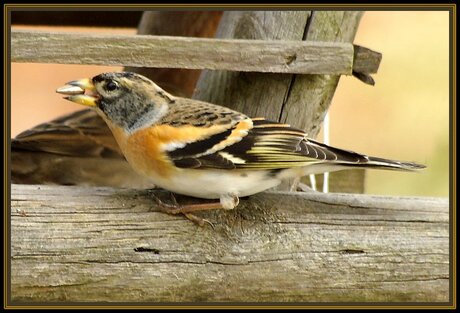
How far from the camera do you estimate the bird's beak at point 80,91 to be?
104 inches

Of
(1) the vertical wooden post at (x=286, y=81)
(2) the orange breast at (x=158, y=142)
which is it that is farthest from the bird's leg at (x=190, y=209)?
(1) the vertical wooden post at (x=286, y=81)

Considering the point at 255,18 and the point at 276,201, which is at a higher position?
the point at 255,18

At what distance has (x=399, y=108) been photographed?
411 cm

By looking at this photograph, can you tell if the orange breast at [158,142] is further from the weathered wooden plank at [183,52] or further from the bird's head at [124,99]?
the weathered wooden plank at [183,52]

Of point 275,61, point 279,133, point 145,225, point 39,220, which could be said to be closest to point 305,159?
point 279,133

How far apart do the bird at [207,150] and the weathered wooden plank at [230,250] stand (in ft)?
0.31

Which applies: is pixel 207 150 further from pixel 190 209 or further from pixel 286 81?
pixel 286 81

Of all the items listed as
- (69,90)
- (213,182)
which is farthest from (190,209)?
(69,90)

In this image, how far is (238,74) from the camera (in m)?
3.03

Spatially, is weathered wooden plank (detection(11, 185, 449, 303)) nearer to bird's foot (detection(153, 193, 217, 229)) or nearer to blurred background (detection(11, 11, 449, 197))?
bird's foot (detection(153, 193, 217, 229))

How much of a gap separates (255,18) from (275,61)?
13.8 inches

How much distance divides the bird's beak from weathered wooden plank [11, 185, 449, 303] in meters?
0.26

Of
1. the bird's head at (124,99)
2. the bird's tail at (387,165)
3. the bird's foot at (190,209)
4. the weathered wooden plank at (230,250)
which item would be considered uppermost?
the bird's head at (124,99)

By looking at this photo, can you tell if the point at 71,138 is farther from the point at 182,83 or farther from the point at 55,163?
the point at 182,83
